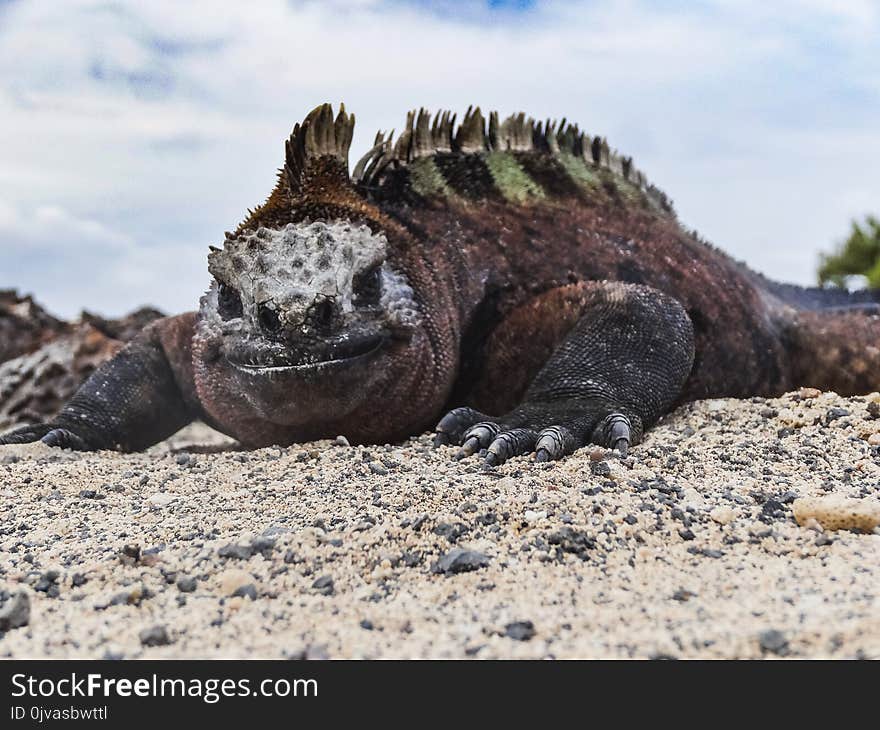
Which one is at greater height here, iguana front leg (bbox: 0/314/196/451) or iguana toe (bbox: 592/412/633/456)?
iguana front leg (bbox: 0/314/196/451)

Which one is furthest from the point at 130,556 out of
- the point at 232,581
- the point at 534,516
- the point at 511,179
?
the point at 511,179

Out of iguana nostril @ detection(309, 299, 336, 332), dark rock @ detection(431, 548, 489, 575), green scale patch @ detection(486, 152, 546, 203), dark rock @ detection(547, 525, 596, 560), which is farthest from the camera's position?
green scale patch @ detection(486, 152, 546, 203)

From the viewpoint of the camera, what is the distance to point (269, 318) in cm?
500

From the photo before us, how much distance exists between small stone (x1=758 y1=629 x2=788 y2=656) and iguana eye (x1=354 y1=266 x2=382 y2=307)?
314 centimetres

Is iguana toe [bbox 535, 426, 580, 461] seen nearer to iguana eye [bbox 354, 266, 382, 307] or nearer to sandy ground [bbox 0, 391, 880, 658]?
sandy ground [bbox 0, 391, 880, 658]

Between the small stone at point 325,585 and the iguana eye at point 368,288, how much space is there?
226 centimetres

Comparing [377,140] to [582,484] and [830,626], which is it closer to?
[582,484]

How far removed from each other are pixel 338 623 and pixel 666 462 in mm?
2094

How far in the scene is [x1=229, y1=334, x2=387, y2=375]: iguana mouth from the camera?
504 centimetres

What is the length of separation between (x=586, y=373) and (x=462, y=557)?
2.46m

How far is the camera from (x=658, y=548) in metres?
3.40

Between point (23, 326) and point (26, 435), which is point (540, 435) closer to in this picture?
point (26, 435)

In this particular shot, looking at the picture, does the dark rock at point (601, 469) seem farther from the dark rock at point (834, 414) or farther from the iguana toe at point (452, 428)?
the dark rock at point (834, 414)

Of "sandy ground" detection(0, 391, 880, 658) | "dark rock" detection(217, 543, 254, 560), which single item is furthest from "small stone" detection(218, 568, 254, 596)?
"dark rock" detection(217, 543, 254, 560)
